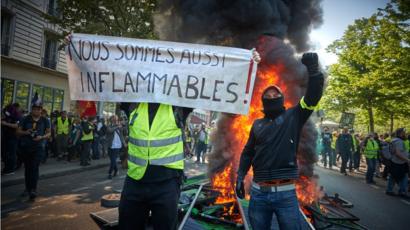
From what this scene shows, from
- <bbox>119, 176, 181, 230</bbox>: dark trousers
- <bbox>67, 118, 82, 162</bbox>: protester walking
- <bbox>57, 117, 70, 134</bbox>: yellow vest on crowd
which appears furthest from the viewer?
<bbox>57, 117, 70, 134</bbox>: yellow vest on crowd

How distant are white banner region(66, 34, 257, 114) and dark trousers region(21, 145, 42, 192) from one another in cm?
355

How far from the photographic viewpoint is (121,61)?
135 inches

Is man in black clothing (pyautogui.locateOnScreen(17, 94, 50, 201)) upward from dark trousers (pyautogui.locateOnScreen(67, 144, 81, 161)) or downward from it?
upward

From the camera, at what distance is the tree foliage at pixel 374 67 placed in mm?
14344

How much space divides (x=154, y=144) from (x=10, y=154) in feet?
26.2

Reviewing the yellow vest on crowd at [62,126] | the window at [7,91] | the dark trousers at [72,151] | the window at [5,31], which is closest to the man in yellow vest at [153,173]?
the dark trousers at [72,151]

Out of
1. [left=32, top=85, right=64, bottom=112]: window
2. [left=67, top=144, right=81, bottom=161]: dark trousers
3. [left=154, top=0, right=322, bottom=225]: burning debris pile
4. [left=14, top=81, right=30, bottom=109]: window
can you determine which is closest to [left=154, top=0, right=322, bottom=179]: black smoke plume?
[left=154, top=0, right=322, bottom=225]: burning debris pile

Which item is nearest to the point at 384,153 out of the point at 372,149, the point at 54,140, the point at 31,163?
the point at 372,149

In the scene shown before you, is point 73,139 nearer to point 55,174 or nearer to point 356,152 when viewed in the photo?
point 55,174

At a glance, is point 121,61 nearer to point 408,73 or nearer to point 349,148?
point 349,148

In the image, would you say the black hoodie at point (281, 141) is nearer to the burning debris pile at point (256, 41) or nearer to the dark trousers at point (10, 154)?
the burning debris pile at point (256, 41)

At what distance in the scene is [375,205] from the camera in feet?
25.9

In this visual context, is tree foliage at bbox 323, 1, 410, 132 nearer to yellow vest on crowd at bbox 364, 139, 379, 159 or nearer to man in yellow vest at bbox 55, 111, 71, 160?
yellow vest on crowd at bbox 364, 139, 379, 159

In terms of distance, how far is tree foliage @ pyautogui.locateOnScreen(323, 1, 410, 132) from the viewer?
1434 centimetres
